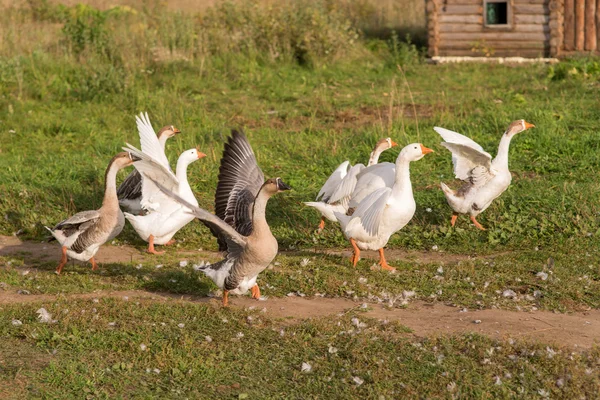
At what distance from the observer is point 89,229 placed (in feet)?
25.7

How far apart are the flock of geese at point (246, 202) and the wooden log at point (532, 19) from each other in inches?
349

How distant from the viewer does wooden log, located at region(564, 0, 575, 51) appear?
17047 millimetres

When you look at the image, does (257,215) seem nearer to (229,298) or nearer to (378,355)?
(229,298)

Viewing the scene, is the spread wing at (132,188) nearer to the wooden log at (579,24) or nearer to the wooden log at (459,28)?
the wooden log at (459,28)

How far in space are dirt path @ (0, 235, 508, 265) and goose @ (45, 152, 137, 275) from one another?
589 millimetres

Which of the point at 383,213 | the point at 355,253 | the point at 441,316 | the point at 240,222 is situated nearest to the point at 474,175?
the point at 383,213

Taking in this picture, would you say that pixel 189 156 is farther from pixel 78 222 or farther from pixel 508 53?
pixel 508 53

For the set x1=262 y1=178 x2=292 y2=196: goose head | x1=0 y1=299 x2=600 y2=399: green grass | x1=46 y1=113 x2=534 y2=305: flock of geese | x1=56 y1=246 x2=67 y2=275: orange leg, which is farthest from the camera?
x1=56 y1=246 x2=67 y2=275: orange leg

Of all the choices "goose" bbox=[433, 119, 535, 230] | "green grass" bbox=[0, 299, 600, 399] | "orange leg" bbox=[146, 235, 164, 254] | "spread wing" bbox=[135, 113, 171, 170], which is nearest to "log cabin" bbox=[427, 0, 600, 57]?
"goose" bbox=[433, 119, 535, 230]

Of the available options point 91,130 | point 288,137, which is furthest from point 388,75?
point 91,130

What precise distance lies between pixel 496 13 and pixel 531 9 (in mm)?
894

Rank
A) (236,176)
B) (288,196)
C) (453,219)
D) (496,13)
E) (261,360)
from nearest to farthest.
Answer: (261,360), (236,176), (453,219), (288,196), (496,13)

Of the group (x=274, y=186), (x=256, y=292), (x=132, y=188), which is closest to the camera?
(x=274, y=186)

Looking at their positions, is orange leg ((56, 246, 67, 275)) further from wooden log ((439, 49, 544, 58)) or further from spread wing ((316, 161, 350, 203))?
wooden log ((439, 49, 544, 58))
